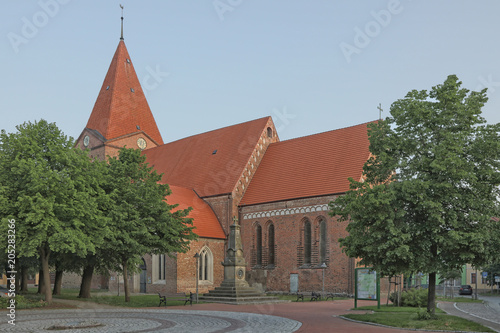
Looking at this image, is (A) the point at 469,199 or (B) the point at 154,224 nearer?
Answer: (A) the point at 469,199

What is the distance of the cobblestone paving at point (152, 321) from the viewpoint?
1509 cm

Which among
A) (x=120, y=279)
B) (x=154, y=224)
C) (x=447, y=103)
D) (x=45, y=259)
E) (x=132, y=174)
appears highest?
(x=447, y=103)

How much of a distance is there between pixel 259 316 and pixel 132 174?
1244 cm

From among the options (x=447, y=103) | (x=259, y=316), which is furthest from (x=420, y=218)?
(x=259, y=316)

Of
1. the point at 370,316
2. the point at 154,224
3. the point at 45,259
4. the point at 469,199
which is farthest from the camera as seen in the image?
the point at 154,224

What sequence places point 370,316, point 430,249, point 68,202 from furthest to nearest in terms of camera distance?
point 68,202 → point 370,316 → point 430,249

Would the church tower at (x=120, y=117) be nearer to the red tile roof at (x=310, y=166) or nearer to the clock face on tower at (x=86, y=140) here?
the clock face on tower at (x=86, y=140)

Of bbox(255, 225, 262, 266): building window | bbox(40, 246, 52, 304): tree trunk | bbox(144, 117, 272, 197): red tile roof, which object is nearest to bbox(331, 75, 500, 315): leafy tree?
bbox(40, 246, 52, 304): tree trunk

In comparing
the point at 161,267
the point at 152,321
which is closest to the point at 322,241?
the point at 161,267

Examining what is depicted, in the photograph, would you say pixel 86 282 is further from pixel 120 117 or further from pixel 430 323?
pixel 120 117

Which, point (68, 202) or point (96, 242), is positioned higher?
point (68, 202)

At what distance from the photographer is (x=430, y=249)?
16.9 metres

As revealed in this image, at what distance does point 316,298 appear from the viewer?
2938 centimetres

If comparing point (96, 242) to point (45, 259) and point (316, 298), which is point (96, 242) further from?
point (316, 298)
